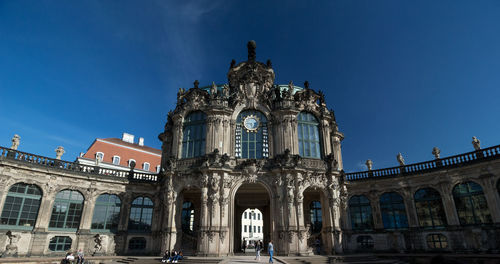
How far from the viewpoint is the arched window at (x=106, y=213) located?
2755cm

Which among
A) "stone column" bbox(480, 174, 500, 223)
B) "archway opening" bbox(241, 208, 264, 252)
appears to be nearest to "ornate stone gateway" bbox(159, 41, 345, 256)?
"stone column" bbox(480, 174, 500, 223)

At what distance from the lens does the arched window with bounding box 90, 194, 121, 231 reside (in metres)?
27.5

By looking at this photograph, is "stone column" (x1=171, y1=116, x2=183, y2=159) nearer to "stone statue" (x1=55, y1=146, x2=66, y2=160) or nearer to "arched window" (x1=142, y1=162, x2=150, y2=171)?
"stone statue" (x1=55, y1=146, x2=66, y2=160)

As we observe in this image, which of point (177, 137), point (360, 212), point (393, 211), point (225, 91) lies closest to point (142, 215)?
point (177, 137)

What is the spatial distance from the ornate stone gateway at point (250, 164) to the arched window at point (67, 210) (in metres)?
8.40

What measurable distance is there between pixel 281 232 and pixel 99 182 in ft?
61.4

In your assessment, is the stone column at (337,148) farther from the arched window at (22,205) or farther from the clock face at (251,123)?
the arched window at (22,205)

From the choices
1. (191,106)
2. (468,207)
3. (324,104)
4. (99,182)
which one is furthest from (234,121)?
(468,207)

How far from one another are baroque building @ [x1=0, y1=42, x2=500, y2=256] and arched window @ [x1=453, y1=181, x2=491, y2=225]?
8cm

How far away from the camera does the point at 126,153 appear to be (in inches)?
1966

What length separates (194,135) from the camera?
2852 cm

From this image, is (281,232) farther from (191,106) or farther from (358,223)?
(191,106)

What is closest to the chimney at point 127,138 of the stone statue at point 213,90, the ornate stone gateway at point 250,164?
the ornate stone gateway at point 250,164

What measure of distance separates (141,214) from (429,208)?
94.2ft
